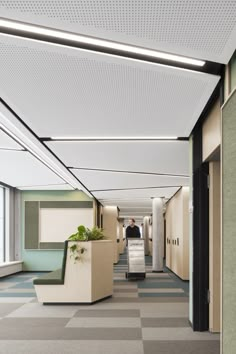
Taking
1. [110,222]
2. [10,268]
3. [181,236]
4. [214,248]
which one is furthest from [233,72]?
[110,222]

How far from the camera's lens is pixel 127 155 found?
6.93 m

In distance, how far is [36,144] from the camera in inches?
245

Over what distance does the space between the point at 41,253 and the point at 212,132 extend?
10.5 m

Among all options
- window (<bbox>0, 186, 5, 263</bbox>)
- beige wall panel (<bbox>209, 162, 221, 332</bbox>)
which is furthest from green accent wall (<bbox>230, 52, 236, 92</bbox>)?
window (<bbox>0, 186, 5, 263</bbox>)

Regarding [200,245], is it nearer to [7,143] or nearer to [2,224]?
[7,143]

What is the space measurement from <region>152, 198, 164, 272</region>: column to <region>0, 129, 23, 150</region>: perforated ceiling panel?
26.4 feet

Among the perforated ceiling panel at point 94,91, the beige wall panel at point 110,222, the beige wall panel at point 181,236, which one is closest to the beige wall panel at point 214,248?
the perforated ceiling panel at point 94,91

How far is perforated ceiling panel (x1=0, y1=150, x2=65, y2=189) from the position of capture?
758 centimetres

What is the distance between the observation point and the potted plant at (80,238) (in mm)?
7809

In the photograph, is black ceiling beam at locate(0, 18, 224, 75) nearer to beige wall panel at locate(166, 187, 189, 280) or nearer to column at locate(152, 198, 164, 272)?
beige wall panel at locate(166, 187, 189, 280)

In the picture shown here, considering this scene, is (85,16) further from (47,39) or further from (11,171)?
(11,171)

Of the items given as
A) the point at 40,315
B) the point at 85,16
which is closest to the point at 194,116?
the point at 85,16

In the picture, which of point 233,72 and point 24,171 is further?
point 24,171

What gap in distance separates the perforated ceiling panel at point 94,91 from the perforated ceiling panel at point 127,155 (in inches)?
30.1
